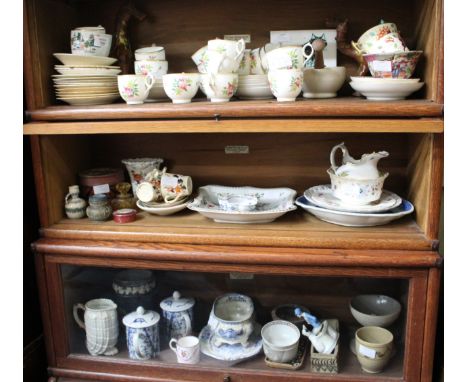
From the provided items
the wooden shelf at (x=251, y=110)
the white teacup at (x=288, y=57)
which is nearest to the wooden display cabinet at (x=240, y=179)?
the wooden shelf at (x=251, y=110)

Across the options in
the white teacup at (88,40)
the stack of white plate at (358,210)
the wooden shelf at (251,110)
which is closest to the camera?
the wooden shelf at (251,110)

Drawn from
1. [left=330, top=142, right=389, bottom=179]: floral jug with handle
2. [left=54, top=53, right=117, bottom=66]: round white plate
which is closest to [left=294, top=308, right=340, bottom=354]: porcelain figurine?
[left=330, top=142, right=389, bottom=179]: floral jug with handle

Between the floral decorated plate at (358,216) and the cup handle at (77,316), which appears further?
the cup handle at (77,316)

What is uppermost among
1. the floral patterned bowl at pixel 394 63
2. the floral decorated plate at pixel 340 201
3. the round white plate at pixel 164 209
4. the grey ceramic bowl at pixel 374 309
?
the floral patterned bowl at pixel 394 63

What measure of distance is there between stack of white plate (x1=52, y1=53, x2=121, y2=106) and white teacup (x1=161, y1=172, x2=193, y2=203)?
0.25 m

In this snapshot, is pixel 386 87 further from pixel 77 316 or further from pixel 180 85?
pixel 77 316

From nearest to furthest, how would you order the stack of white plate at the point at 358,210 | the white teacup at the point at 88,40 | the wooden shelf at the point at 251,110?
1. the wooden shelf at the point at 251,110
2. the stack of white plate at the point at 358,210
3. the white teacup at the point at 88,40

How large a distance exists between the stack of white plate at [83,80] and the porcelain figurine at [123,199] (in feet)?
0.75

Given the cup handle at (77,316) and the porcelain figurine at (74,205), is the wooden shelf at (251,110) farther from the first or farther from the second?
the cup handle at (77,316)

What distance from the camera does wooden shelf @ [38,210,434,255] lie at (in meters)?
1.06

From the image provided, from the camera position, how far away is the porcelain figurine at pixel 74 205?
1225 mm

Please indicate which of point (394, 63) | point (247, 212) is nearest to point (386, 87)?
point (394, 63)

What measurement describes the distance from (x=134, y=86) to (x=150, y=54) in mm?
125

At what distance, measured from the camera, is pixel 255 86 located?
115 cm
